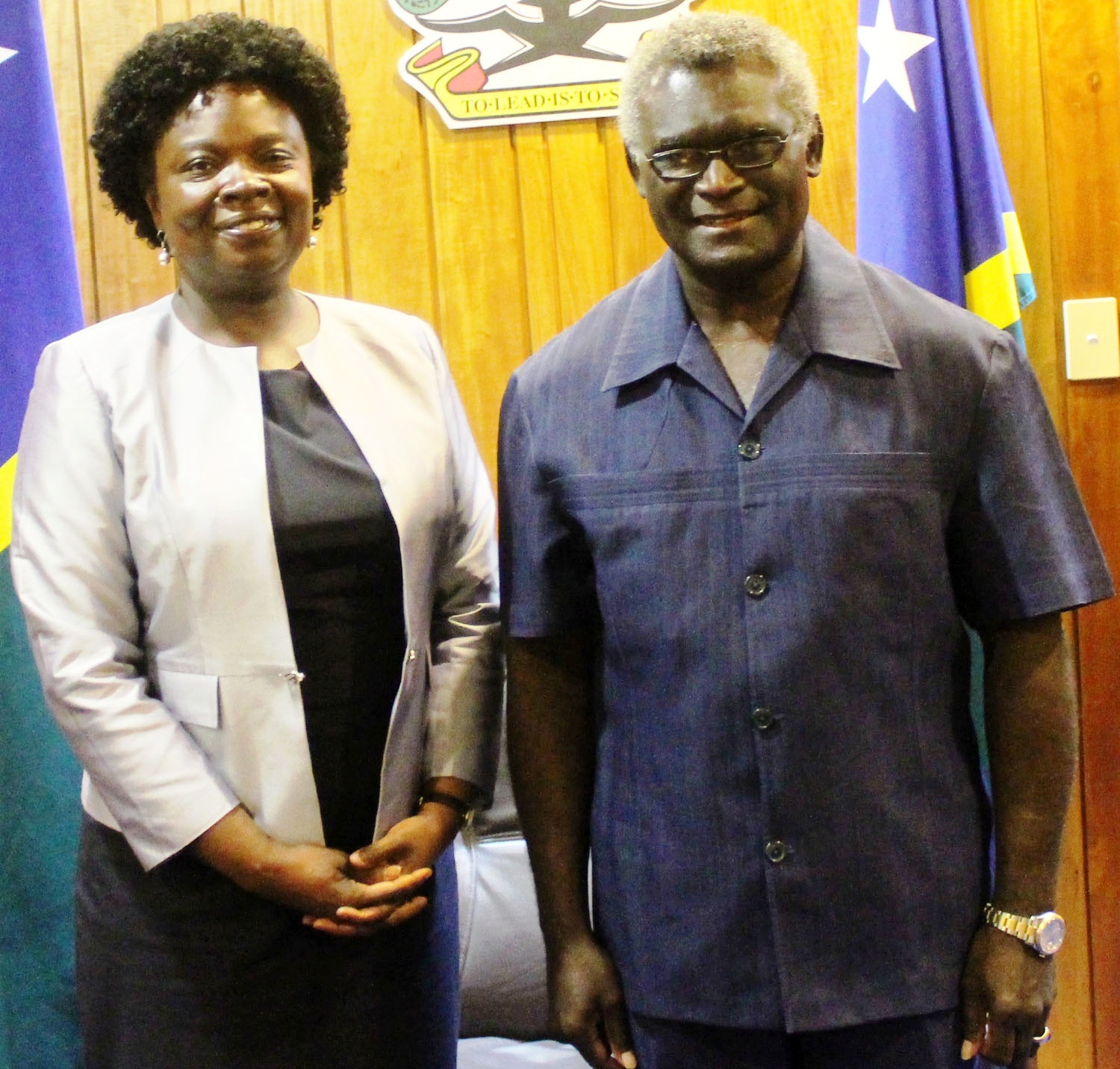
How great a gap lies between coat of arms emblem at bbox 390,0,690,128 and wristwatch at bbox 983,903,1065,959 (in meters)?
1.55

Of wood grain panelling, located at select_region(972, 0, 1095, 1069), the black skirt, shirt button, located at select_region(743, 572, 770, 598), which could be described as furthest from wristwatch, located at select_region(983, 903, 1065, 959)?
wood grain panelling, located at select_region(972, 0, 1095, 1069)

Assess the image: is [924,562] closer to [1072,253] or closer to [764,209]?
[764,209]

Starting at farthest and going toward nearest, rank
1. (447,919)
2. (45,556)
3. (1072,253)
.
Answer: (1072,253)
(447,919)
(45,556)

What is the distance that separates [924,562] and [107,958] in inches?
36.7

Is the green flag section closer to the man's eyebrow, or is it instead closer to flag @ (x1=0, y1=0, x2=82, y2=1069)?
flag @ (x1=0, y1=0, x2=82, y2=1069)

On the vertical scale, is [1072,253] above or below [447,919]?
above

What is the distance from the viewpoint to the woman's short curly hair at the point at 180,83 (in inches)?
51.2

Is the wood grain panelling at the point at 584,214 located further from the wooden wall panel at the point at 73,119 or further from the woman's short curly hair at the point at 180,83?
the woman's short curly hair at the point at 180,83

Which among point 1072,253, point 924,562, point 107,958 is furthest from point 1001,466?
point 1072,253

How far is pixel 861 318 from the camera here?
1106 millimetres

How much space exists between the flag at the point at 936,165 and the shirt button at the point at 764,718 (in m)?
1.02

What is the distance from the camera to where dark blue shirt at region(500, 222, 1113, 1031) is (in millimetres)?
1050

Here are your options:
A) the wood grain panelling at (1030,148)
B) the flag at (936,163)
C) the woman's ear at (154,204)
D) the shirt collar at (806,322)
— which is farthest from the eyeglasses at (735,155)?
the wood grain panelling at (1030,148)

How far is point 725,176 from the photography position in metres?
1.05
